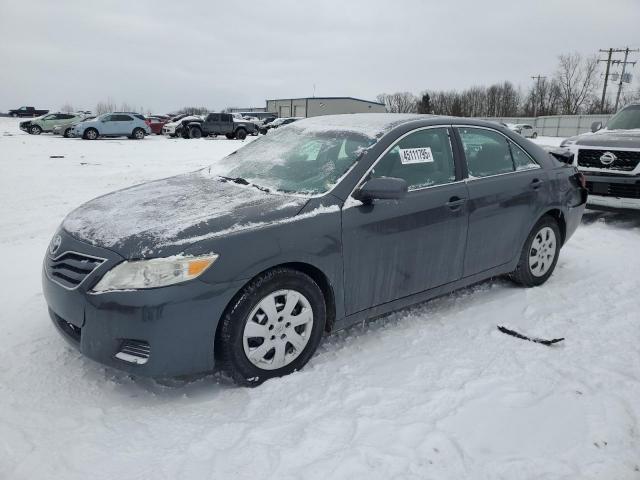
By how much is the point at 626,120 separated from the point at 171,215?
27.8 feet

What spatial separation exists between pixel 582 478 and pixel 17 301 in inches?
162

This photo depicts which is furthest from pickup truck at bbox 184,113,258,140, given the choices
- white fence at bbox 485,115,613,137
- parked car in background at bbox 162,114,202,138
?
white fence at bbox 485,115,613,137

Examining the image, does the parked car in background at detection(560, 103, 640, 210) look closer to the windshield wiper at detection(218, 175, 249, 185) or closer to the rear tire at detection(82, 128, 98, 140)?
the windshield wiper at detection(218, 175, 249, 185)

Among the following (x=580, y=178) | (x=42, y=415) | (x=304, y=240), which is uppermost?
(x=580, y=178)

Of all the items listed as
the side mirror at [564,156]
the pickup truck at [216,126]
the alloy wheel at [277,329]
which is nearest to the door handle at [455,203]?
the alloy wheel at [277,329]

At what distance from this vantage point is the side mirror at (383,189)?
10.5 feet

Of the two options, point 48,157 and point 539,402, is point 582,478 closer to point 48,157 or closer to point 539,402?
point 539,402

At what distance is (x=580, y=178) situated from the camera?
201 inches

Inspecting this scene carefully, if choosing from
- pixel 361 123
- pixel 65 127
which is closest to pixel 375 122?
pixel 361 123

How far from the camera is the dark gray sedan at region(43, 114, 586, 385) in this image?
8.71 feet

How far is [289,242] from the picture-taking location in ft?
9.59

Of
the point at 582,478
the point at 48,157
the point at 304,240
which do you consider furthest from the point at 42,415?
the point at 48,157

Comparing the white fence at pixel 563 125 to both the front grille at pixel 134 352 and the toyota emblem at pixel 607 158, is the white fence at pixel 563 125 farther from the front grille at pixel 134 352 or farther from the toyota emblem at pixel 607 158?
the front grille at pixel 134 352

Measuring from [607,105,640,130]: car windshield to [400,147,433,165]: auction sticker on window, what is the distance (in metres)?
6.34
